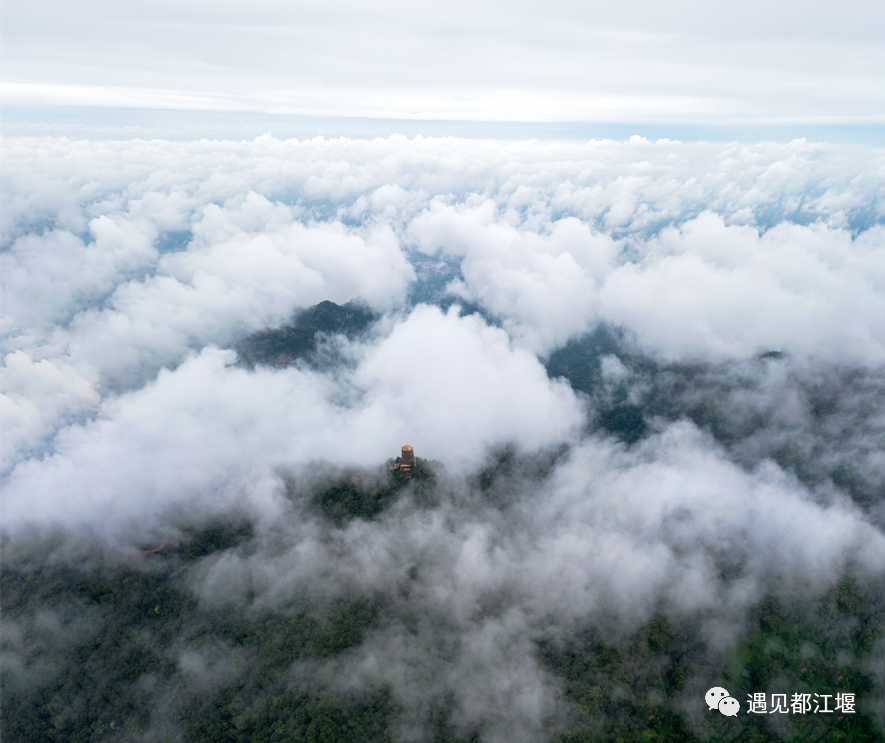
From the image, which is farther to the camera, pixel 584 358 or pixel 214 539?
pixel 584 358

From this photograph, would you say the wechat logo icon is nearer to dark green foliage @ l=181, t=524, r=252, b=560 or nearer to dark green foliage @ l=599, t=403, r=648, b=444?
dark green foliage @ l=181, t=524, r=252, b=560

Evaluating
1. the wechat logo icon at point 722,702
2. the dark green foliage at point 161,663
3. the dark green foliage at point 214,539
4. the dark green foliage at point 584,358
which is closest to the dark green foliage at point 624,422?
the dark green foliage at point 584,358

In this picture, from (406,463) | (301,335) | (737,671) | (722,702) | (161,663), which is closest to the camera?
(722,702)

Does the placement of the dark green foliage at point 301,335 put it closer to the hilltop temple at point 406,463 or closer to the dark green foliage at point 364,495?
the dark green foliage at point 364,495

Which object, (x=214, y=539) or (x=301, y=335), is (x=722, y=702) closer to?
(x=214, y=539)

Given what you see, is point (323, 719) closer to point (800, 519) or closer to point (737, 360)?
point (800, 519)

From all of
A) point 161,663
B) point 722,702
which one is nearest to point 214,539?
Answer: point 161,663

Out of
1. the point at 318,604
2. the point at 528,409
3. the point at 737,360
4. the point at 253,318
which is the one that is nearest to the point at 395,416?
the point at 528,409

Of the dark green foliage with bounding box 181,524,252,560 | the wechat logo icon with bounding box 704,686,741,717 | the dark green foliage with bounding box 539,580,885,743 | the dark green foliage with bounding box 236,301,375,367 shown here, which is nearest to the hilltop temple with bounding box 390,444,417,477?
the dark green foliage with bounding box 181,524,252,560
